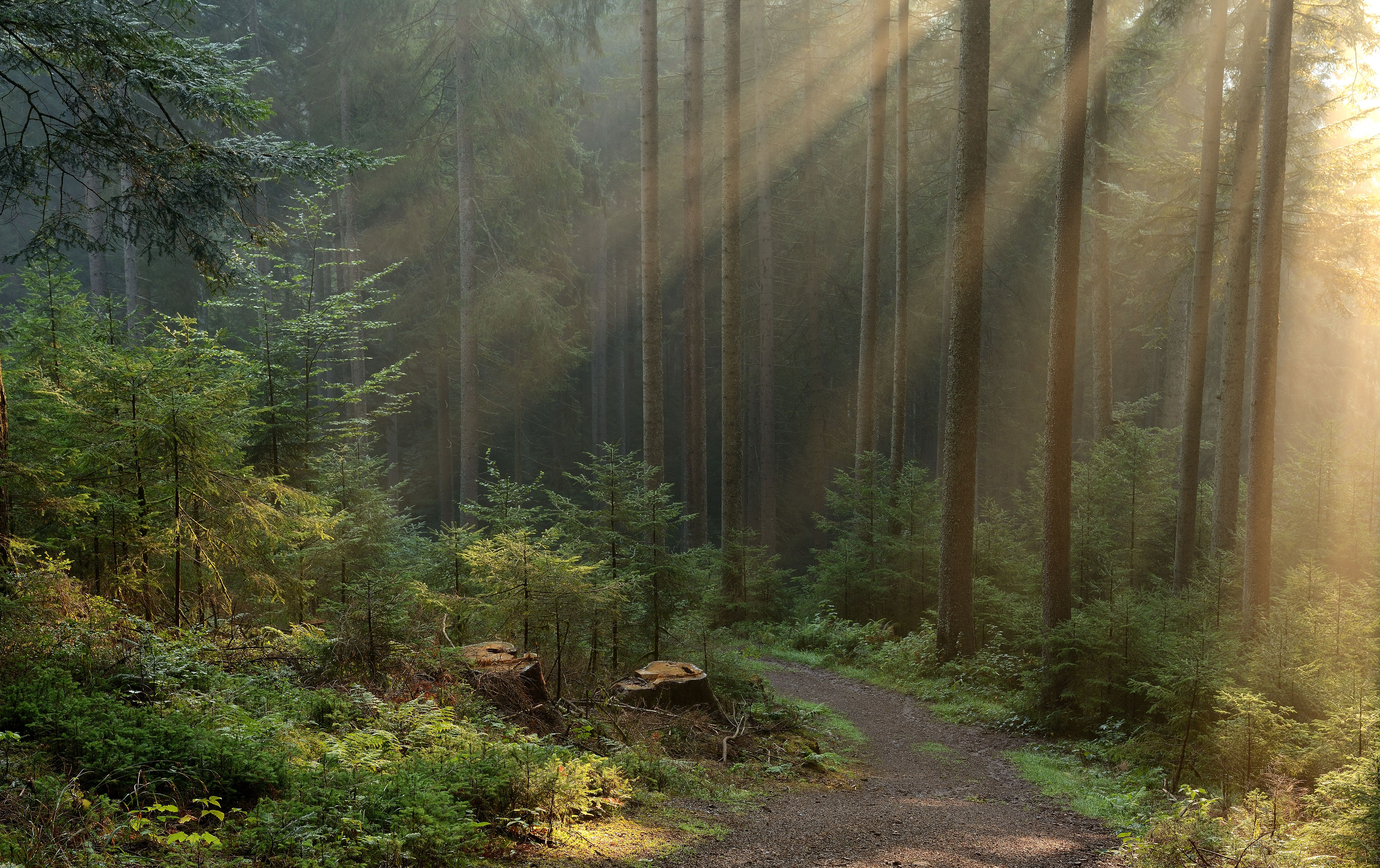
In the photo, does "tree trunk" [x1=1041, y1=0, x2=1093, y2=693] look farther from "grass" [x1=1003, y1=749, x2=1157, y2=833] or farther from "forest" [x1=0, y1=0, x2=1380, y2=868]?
"grass" [x1=1003, y1=749, x2=1157, y2=833]

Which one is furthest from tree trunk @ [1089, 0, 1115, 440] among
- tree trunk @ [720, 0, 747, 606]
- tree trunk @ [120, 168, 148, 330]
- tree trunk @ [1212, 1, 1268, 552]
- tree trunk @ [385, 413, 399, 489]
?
tree trunk @ [385, 413, 399, 489]

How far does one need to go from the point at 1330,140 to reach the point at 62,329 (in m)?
22.9

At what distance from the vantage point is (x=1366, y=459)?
17859 mm

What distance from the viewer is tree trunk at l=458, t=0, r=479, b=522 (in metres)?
21.1

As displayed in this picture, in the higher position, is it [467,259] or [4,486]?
[467,259]

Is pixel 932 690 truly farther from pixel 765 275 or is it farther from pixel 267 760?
pixel 765 275

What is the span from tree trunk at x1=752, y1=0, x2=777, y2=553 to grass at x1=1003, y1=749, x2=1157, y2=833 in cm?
1602

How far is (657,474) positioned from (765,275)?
35.8ft

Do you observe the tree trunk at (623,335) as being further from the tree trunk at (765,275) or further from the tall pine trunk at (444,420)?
the tree trunk at (765,275)

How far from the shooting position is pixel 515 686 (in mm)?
7027

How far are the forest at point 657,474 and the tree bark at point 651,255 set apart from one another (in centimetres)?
12

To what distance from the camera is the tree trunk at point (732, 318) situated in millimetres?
17000

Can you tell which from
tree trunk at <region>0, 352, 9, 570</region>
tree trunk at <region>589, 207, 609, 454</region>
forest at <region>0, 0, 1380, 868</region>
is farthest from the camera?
tree trunk at <region>589, 207, 609, 454</region>

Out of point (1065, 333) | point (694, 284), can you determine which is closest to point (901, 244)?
point (694, 284)
